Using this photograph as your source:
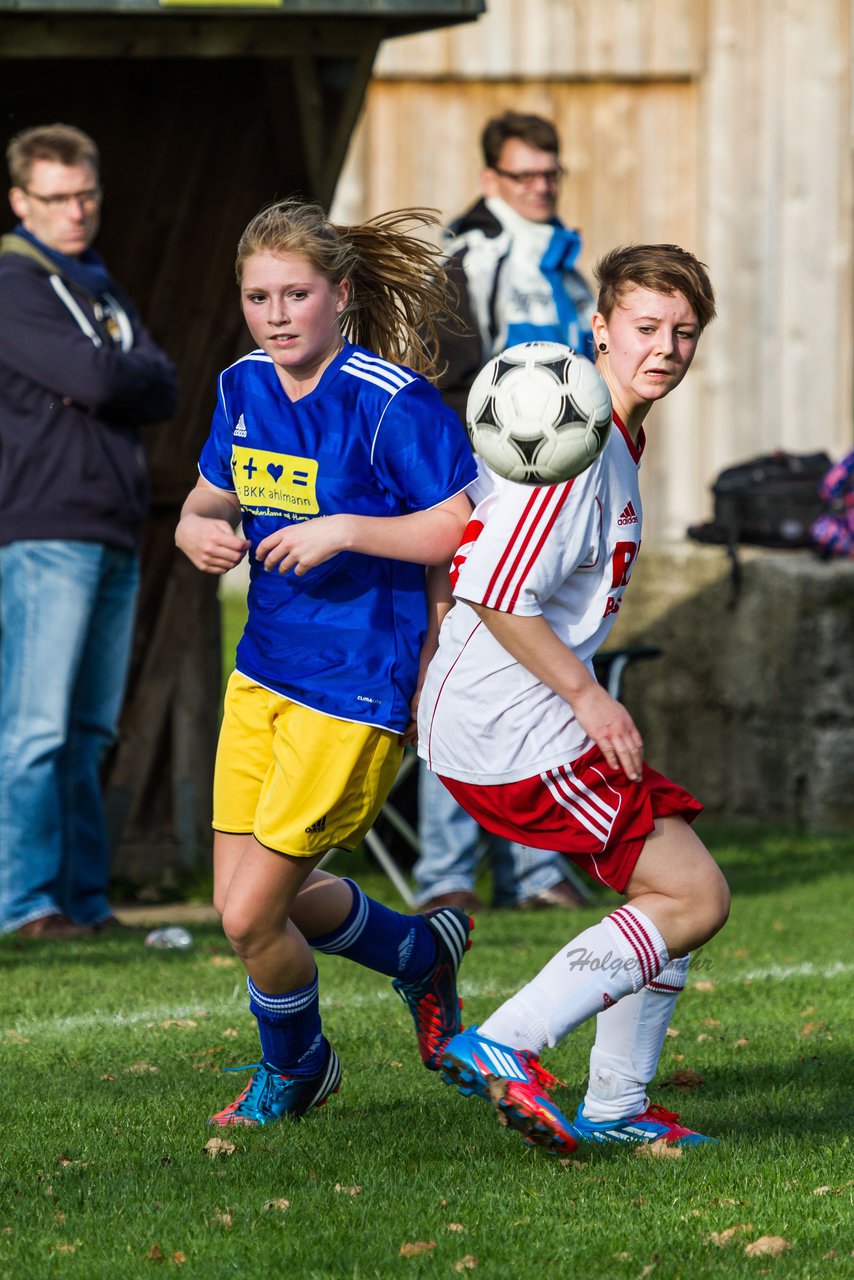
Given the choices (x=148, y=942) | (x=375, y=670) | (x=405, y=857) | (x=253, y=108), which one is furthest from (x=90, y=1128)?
(x=253, y=108)

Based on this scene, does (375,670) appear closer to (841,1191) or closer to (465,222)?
(841,1191)

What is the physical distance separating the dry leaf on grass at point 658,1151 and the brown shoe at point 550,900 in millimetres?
3535

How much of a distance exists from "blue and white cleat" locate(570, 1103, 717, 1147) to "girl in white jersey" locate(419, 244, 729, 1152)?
1.14 feet

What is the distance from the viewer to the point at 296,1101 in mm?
4336

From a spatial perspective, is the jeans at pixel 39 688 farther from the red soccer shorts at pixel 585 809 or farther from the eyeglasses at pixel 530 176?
the red soccer shorts at pixel 585 809

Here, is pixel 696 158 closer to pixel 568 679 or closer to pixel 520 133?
pixel 520 133

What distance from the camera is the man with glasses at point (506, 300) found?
7379 mm

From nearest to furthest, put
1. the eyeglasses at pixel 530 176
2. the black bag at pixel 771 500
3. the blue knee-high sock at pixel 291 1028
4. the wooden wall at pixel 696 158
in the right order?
the blue knee-high sock at pixel 291 1028 → the eyeglasses at pixel 530 176 → the black bag at pixel 771 500 → the wooden wall at pixel 696 158

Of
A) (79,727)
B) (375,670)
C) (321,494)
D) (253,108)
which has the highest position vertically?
(253,108)

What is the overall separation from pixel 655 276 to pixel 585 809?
106 centimetres

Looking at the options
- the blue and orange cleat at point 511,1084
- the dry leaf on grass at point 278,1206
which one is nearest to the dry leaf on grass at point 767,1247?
the blue and orange cleat at point 511,1084

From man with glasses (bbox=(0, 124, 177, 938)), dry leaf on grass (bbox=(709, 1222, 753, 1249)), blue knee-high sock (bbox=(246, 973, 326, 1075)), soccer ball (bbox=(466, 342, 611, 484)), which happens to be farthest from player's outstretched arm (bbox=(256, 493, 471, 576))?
man with glasses (bbox=(0, 124, 177, 938))

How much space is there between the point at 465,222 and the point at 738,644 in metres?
3.14

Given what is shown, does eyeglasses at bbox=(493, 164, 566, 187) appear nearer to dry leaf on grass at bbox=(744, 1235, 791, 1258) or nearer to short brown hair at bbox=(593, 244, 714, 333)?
short brown hair at bbox=(593, 244, 714, 333)
